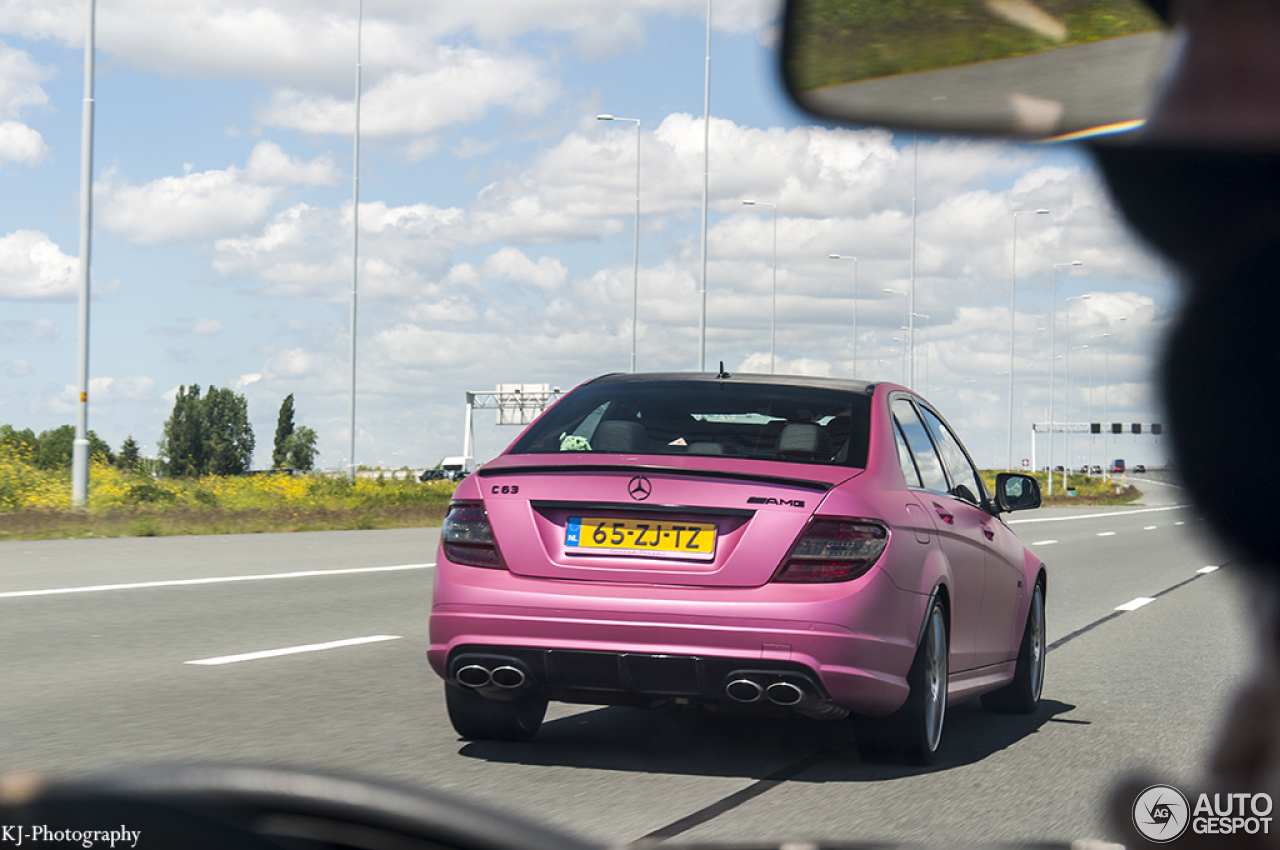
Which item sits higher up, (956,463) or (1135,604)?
(956,463)

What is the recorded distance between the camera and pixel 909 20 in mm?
1459

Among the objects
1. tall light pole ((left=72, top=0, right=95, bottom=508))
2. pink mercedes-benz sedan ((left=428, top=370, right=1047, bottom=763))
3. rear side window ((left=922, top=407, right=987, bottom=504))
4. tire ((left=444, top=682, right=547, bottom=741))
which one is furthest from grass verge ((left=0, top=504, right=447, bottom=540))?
pink mercedes-benz sedan ((left=428, top=370, right=1047, bottom=763))

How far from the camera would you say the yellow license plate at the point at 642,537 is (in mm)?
5539

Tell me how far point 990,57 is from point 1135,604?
554 inches

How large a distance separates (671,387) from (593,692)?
66.1 inches

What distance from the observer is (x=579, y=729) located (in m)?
6.78

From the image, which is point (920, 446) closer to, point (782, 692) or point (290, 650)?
point (782, 692)

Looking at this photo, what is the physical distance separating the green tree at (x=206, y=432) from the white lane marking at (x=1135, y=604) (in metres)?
100

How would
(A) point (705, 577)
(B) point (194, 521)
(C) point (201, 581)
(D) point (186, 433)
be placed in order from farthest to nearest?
(D) point (186, 433)
(B) point (194, 521)
(C) point (201, 581)
(A) point (705, 577)

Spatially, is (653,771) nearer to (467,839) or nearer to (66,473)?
(467,839)

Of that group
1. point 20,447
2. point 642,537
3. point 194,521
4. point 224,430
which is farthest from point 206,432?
point 642,537

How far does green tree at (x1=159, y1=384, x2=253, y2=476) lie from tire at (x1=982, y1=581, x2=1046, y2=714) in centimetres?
10590

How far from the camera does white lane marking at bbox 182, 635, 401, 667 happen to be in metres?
8.70

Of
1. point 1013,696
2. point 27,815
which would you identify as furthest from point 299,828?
point 1013,696
